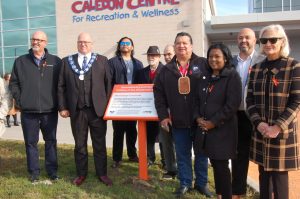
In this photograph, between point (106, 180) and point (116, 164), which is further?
point (116, 164)

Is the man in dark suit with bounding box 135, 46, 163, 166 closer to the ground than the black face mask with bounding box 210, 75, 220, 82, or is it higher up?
higher up

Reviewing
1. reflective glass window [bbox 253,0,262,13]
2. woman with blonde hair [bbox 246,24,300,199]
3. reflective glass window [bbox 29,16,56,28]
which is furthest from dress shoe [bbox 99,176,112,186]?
reflective glass window [bbox 253,0,262,13]

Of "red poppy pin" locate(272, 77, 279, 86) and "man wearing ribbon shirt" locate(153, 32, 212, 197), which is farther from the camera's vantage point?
"man wearing ribbon shirt" locate(153, 32, 212, 197)

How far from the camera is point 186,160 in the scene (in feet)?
15.8

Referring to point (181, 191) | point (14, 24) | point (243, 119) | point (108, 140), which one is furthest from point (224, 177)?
point (14, 24)

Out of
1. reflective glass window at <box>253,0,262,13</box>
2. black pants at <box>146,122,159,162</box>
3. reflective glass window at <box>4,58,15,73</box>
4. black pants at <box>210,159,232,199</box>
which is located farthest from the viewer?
reflective glass window at <box>253,0,262,13</box>

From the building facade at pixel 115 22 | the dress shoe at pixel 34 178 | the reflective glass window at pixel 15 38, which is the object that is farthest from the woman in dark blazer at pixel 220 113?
the reflective glass window at pixel 15 38

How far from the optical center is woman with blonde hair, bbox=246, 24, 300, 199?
136 inches

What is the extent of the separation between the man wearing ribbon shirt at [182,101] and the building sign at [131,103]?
363mm

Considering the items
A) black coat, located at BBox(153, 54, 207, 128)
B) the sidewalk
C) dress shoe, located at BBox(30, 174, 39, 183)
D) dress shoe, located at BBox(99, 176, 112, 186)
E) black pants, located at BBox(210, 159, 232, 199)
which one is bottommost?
the sidewalk

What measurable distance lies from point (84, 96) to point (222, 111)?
2.13 meters

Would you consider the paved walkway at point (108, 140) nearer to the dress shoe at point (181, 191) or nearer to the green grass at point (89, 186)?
the green grass at point (89, 186)

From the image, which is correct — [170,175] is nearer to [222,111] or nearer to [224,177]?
[224,177]

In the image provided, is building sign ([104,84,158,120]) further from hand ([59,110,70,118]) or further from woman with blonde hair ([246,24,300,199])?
woman with blonde hair ([246,24,300,199])
